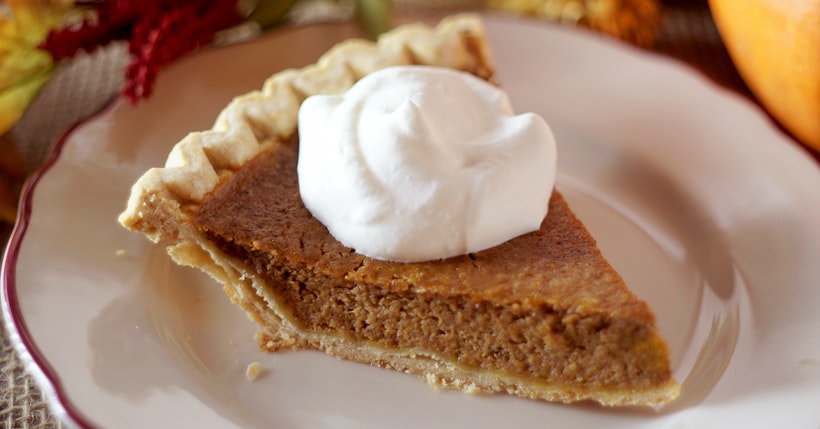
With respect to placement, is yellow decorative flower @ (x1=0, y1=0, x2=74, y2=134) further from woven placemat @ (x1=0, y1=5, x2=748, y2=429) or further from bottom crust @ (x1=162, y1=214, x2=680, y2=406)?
bottom crust @ (x1=162, y1=214, x2=680, y2=406)

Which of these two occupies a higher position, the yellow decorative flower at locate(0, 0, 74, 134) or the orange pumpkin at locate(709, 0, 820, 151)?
the yellow decorative flower at locate(0, 0, 74, 134)

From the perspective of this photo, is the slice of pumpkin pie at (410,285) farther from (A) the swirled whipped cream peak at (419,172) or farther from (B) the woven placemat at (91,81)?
(B) the woven placemat at (91,81)

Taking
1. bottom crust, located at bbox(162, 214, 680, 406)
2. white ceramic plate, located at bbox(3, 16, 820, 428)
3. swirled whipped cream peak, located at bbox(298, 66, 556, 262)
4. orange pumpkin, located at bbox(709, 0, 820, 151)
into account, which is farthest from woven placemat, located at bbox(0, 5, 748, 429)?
swirled whipped cream peak, located at bbox(298, 66, 556, 262)

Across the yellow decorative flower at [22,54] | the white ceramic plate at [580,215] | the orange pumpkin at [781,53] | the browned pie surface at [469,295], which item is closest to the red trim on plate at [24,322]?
the white ceramic plate at [580,215]

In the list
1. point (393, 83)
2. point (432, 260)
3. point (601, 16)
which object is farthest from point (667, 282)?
point (601, 16)

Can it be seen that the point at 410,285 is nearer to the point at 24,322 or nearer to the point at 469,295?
the point at 469,295

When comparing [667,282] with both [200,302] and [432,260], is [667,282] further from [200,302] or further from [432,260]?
[200,302]
